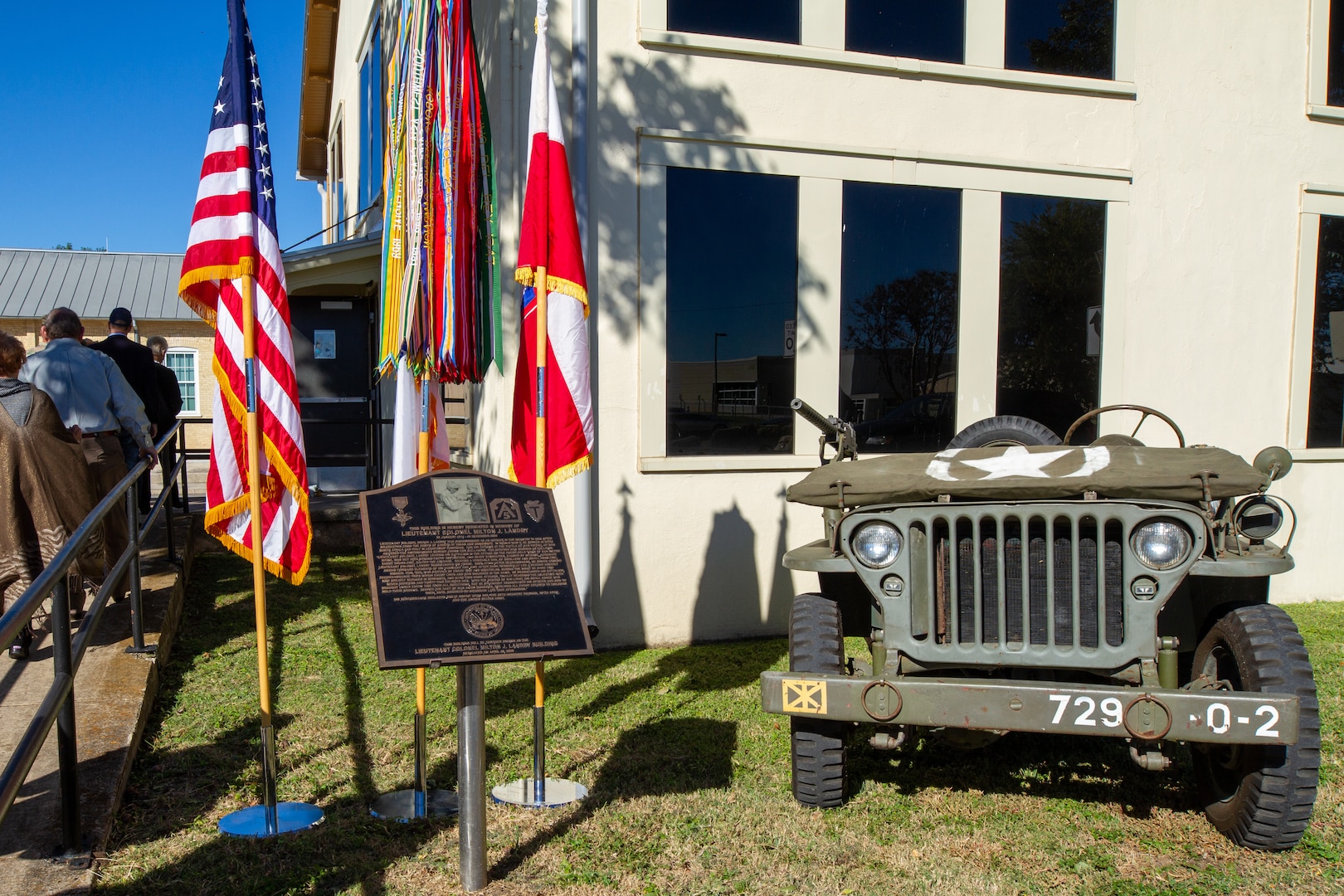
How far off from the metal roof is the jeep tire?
1182 inches

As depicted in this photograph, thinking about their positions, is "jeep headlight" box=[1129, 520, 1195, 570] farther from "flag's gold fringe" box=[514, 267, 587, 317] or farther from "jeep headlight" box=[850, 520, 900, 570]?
"flag's gold fringe" box=[514, 267, 587, 317]

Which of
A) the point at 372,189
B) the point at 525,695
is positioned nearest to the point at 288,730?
the point at 525,695

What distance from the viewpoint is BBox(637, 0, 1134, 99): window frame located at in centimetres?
729

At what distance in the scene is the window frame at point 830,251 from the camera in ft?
24.0

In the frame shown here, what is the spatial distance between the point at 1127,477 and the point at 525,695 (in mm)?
3490

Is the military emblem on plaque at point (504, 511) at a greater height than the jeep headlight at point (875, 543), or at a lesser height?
greater

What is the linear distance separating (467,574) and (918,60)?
6012mm

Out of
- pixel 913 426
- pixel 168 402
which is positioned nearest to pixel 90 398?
pixel 168 402

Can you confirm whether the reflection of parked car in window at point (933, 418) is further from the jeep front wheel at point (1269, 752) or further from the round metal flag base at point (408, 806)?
the round metal flag base at point (408, 806)

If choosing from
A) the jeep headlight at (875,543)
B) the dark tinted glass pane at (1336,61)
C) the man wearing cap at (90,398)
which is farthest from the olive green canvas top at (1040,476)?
the dark tinted glass pane at (1336,61)

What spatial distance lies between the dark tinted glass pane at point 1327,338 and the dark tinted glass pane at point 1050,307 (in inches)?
84.6

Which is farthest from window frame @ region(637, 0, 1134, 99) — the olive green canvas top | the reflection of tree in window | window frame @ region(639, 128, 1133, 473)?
the olive green canvas top

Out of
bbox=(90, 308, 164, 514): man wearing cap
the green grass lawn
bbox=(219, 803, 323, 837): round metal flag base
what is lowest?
the green grass lawn

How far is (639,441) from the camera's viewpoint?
7.32 metres
